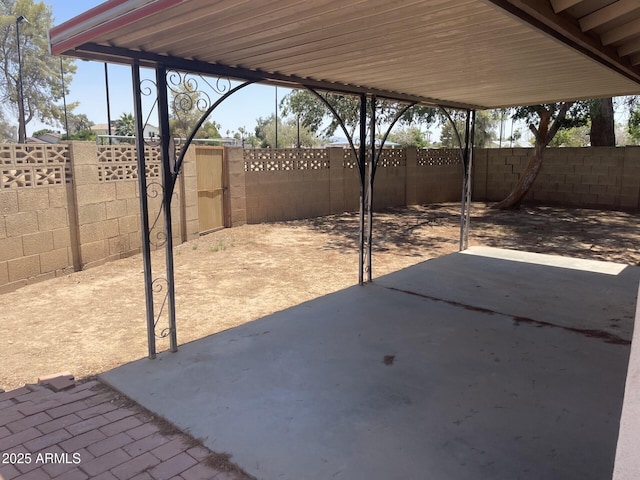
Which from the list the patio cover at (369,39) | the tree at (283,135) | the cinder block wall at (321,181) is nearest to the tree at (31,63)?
the tree at (283,135)

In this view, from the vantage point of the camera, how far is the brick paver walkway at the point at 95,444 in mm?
2236

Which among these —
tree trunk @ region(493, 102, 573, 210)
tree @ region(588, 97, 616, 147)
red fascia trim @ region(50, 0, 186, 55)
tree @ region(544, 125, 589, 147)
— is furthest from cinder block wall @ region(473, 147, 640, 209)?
red fascia trim @ region(50, 0, 186, 55)

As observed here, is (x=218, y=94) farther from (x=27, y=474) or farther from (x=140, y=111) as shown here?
(x=27, y=474)

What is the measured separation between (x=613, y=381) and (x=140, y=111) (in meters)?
3.66

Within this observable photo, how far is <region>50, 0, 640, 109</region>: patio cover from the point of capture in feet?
8.07

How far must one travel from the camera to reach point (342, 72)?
13.5 feet

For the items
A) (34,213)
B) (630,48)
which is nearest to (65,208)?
(34,213)

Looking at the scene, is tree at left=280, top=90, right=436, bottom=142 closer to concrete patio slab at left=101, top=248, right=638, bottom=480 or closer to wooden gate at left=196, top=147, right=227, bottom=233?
wooden gate at left=196, top=147, right=227, bottom=233

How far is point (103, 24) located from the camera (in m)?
2.49

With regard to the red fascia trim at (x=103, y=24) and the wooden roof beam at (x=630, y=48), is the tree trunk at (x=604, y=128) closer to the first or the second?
the wooden roof beam at (x=630, y=48)

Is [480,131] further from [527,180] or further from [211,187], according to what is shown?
[211,187]

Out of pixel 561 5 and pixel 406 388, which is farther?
pixel 406 388

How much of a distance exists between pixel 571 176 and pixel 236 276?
11.6 meters

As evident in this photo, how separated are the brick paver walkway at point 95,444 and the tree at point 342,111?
11.9m
